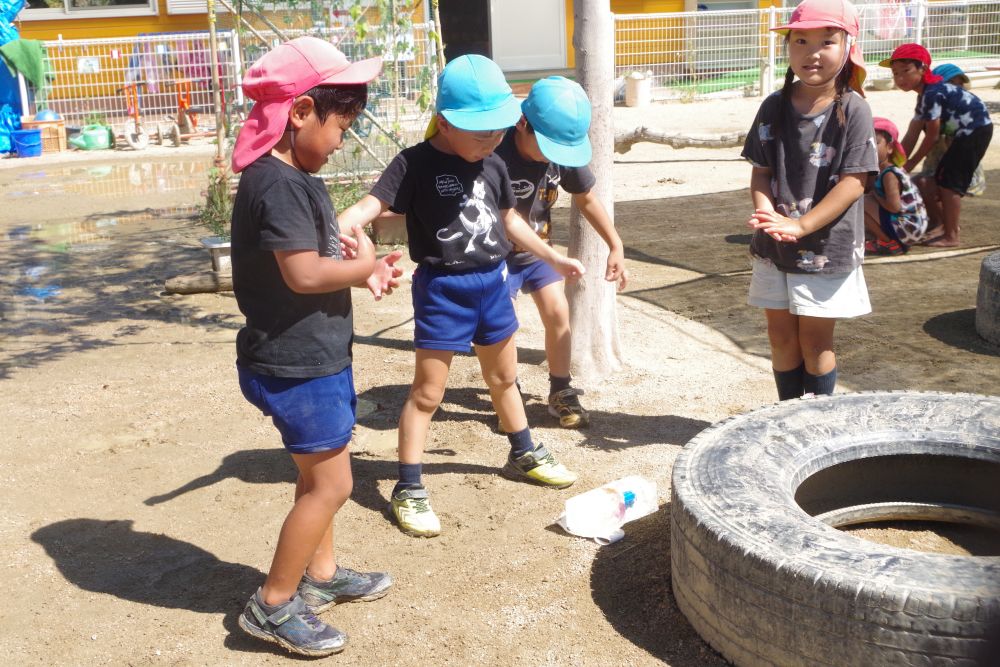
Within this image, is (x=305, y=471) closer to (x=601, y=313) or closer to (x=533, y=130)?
(x=533, y=130)

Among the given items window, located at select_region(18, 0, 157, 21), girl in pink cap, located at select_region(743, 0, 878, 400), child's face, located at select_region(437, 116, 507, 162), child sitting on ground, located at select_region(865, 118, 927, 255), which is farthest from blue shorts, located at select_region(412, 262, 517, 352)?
window, located at select_region(18, 0, 157, 21)

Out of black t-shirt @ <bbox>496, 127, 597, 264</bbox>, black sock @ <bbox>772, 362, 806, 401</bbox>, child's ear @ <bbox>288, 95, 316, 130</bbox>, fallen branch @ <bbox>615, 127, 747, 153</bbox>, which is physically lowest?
black sock @ <bbox>772, 362, 806, 401</bbox>

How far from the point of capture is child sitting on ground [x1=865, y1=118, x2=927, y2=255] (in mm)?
7648

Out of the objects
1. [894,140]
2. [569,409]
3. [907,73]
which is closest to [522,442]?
[569,409]

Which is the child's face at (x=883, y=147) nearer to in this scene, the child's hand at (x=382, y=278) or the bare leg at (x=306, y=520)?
the child's hand at (x=382, y=278)

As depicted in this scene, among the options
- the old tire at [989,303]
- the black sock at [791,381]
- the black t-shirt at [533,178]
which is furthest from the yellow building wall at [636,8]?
the black sock at [791,381]

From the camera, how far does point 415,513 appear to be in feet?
12.3

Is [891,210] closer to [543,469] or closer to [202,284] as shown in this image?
[543,469]

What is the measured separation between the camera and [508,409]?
407 cm

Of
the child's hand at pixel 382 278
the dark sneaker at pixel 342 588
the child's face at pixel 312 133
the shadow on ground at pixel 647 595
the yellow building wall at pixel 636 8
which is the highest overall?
the yellow building wall at pixel 636 8

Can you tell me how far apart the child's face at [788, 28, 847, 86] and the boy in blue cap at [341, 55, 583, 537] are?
965mm

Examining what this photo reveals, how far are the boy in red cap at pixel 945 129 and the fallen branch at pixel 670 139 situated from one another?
261cm

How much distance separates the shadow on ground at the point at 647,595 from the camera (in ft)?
9.71

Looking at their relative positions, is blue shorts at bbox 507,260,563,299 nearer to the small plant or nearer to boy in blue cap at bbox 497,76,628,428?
boy in blue cap at bbox 497,76,628,428
